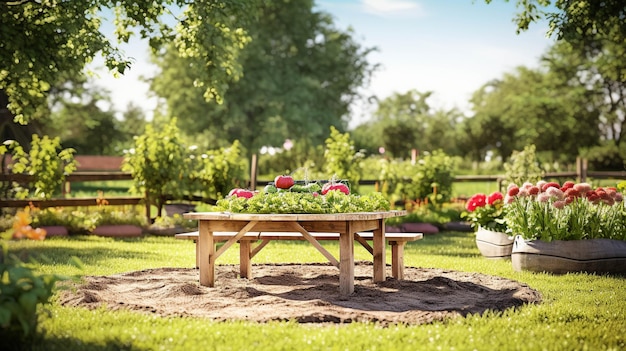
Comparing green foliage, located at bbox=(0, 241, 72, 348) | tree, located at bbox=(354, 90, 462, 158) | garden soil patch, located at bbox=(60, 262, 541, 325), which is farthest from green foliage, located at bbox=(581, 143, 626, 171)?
green foliage, located at bbox=(0, 241, 72, 348)

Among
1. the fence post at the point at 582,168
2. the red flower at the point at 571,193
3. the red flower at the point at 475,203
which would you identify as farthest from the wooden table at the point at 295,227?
the fence post at the point at 582,168

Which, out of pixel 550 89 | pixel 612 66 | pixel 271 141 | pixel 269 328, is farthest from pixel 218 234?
pixel 550 89

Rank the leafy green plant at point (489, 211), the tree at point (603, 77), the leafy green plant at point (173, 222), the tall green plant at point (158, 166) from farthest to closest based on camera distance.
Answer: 1. the tree at point (603, 77)
2. the tall green plant at point (158, 166)
3. the leafy green plant at point (173, 222)
4. the leafy green plant at point (489, 211)

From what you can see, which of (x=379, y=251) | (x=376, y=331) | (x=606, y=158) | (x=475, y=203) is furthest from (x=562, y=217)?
(x=606, y=158)

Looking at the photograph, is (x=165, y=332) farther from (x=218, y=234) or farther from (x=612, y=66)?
(x=612, y=66)

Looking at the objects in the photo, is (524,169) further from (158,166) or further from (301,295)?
(301,295)

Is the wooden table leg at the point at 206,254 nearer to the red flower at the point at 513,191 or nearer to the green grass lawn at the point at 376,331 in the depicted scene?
the green grass lawn at the point at 376,331

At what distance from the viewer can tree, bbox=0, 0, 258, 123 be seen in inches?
400

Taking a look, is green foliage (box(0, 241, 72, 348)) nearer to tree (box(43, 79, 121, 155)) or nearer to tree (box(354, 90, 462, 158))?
tree (box(43, 79, 121, 155))

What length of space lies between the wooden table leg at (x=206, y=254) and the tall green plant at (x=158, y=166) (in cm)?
807

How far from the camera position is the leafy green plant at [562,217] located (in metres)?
9.48

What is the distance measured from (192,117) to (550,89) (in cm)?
2515

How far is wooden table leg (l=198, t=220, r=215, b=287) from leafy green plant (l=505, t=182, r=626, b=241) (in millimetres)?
4196

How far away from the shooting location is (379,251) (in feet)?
26.8
